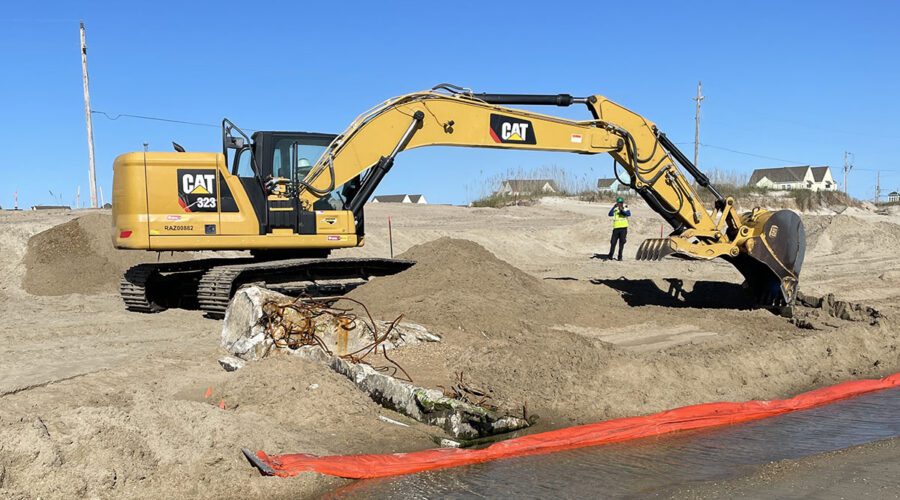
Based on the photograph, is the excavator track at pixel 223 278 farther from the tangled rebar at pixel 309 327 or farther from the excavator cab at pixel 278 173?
the tangled rebar at pixel 309 327

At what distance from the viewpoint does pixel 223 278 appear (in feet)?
34.7

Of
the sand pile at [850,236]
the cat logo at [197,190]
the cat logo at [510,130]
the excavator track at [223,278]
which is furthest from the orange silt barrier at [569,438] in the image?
the sand pile at [850,236]

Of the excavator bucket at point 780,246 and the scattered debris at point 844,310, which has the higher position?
the excavator bucket at point 780,246

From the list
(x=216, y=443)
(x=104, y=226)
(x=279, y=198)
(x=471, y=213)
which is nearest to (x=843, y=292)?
(x=279, y=198)

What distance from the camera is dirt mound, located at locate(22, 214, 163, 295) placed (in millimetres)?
A: 14453

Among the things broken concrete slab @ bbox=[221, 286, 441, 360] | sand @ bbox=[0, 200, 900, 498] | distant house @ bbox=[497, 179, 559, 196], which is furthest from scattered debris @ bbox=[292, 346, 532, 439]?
distant house @ bbox=[497, 179, 559, 196]

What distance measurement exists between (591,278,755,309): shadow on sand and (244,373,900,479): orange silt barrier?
4.28 m

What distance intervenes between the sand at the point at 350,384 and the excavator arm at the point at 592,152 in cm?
90

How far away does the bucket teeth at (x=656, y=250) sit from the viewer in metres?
10.3

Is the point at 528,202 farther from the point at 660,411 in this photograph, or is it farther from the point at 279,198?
the point at 660,411

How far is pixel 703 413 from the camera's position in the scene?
6.62 m

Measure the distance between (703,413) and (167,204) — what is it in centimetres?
713

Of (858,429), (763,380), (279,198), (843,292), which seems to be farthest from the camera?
(843,292)

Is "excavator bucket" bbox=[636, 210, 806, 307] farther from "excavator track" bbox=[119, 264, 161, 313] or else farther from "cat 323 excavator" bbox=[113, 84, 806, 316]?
"excavator track" bbox=[119, 264, 161, 313]
